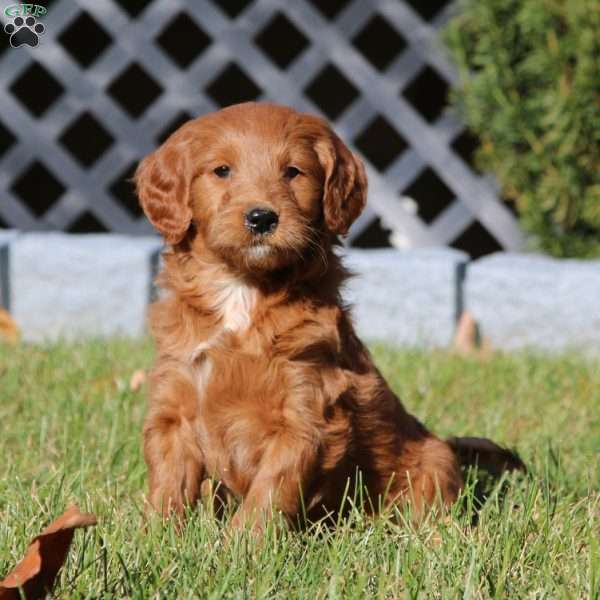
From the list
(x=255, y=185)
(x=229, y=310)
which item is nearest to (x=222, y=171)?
(x=255, y=185)

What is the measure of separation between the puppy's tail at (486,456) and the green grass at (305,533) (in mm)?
55

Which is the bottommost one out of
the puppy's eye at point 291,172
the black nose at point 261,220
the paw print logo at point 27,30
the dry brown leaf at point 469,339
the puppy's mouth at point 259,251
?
the dry brown leaf at point 469,339

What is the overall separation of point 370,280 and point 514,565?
3.19m

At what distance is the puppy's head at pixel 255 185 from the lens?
2725mm

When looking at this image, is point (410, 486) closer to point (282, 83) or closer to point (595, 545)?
point (595, 545)

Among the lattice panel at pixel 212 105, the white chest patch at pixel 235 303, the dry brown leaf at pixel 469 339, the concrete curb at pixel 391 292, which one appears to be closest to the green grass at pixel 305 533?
the white chest patch at pixel 235 303

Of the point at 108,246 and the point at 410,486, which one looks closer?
the point at 410,486

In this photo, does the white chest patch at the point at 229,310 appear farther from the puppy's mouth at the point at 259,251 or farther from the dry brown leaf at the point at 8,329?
the dry brown leaf at the point at 8,329

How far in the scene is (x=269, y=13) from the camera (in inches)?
252

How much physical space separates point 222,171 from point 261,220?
0.74 ft

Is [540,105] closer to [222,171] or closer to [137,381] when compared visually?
[137,381]

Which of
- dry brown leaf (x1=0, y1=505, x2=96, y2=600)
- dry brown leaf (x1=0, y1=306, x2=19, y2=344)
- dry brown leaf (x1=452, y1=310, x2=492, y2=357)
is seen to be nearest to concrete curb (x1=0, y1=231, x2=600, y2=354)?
dry brown leaf (x1=452, y1=310, x2=492, y2=357)

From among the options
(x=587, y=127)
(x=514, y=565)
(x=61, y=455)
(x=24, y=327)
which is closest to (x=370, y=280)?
(x=587, y=127)

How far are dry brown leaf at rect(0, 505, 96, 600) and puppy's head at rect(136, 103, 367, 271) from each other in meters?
0.87
